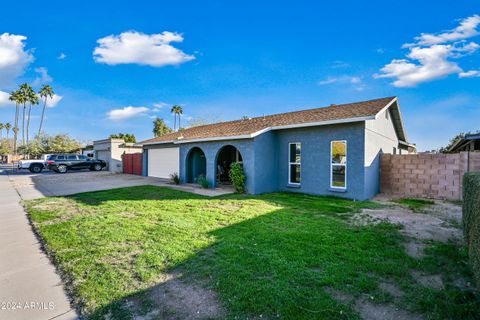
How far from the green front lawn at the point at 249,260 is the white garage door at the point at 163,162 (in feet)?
31.7

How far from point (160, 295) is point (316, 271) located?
2.27m

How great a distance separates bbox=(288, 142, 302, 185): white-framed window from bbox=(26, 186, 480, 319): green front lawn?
4.19m

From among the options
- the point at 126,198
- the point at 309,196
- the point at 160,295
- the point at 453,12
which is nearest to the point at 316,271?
the point at 160,295

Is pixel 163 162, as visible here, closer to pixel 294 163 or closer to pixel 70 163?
pixel 294 163

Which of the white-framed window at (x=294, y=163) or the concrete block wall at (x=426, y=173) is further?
the white-framed window at (x=294, y=163)

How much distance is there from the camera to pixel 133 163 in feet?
75.5

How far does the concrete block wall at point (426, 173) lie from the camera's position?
384 inches

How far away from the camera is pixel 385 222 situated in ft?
21.8

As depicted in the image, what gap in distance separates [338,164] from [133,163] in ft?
61.4

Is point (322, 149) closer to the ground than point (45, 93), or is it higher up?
closer to the ground

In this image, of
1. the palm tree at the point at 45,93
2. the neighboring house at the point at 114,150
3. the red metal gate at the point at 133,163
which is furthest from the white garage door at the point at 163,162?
the palm tree at the point at 45,93

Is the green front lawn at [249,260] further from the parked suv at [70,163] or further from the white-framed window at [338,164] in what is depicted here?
the parked suv at [70,163]

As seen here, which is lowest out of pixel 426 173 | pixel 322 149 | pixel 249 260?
pixel 249 260

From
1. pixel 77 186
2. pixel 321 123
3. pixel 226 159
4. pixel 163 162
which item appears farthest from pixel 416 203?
pixel 77 186
